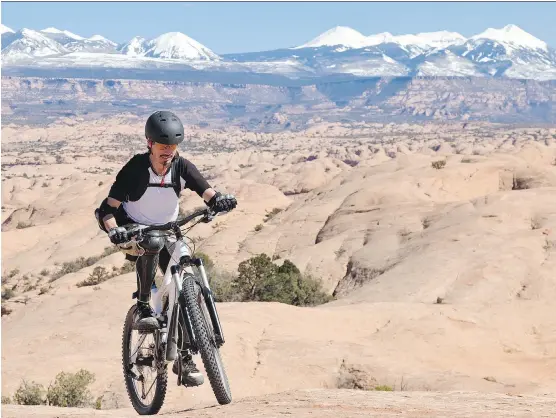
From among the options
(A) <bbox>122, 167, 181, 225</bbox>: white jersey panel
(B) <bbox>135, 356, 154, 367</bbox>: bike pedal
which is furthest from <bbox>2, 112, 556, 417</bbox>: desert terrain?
(A) <bbox>122, 167, 181, 225</bbox>: white jersey panel

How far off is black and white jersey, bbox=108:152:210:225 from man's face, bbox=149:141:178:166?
0.45ft

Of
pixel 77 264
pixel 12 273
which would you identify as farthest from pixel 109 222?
pixel 12 273

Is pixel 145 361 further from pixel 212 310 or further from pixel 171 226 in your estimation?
pixel 171 226

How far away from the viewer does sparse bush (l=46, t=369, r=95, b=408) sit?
46.3 feet

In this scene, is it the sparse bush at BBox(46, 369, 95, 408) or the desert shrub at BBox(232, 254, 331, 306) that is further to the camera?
the desert shrub at BBox(232, 254, 331, 306)

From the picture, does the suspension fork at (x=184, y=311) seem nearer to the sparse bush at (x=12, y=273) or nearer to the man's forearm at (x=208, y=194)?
the man's forearm at (x=208, y=194)

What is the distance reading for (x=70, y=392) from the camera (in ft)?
46.8

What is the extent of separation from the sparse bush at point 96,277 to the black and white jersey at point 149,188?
28044 mm

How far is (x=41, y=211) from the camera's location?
8206 cm

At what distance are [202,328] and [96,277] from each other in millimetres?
31463

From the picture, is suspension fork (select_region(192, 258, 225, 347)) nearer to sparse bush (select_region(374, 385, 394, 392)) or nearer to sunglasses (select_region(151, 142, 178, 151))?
sunglasses (select_region(151, 142, 178, 151))

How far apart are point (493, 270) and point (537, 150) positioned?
50.9m

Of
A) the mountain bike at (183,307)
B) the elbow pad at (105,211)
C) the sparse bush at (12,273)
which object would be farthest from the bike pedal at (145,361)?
the sparse bush at (12,273)

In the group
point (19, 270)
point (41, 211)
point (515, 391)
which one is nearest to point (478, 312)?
point (515, 391)
